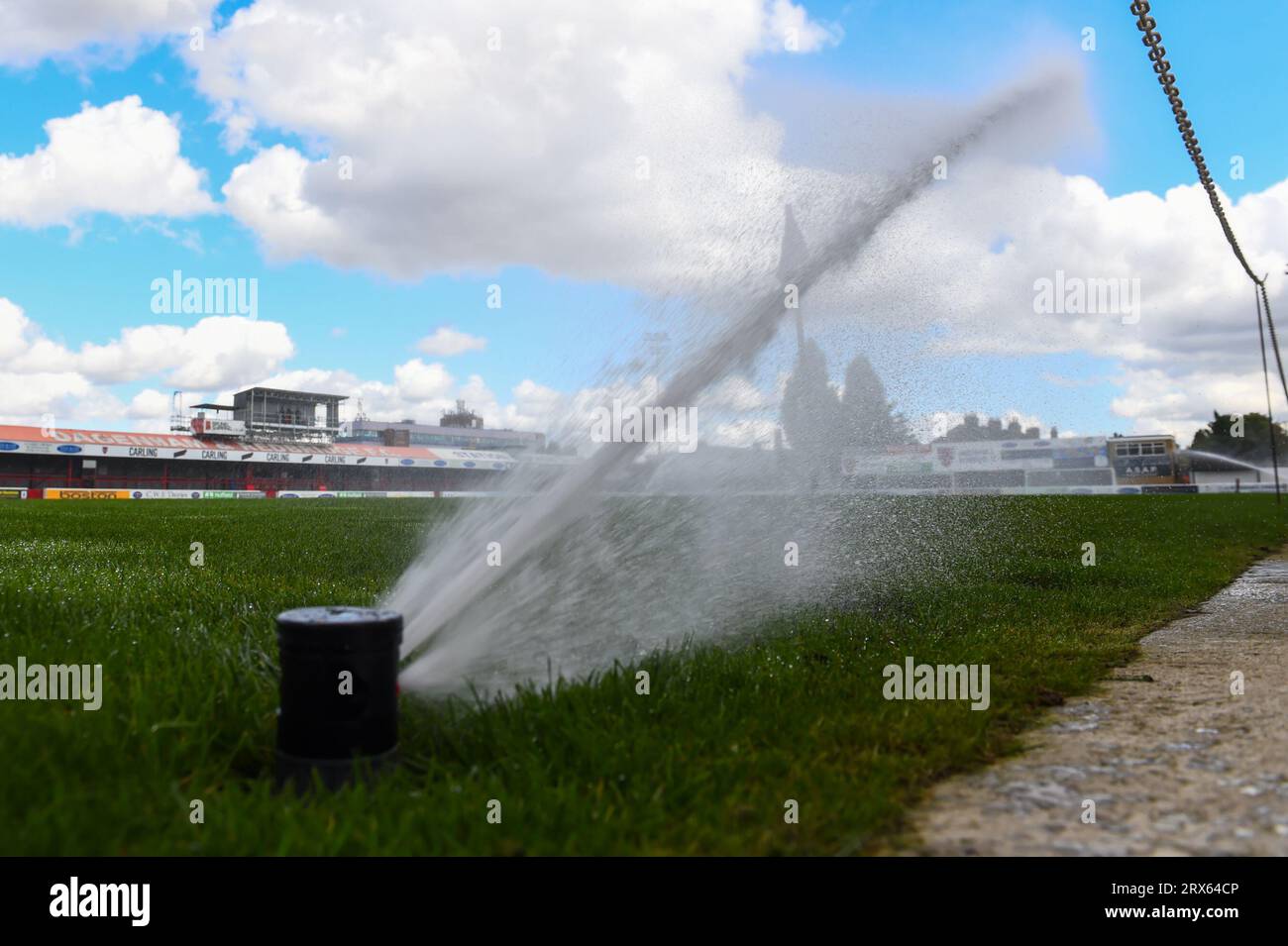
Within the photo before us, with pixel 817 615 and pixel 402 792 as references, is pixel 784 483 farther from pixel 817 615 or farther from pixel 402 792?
pixel 402 792

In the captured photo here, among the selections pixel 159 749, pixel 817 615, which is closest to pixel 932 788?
pixel 159 749

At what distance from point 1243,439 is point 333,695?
134m

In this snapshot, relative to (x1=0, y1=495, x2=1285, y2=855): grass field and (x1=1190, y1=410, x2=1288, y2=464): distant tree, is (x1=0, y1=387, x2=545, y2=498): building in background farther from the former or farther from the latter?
(x1=1190, y1=410, x2=1288, y2=464): distant tree

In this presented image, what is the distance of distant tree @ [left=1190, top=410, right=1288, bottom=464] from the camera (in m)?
106

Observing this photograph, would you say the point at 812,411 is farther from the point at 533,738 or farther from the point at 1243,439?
the point at 1243,439

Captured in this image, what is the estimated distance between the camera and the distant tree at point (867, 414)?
8219 millimetres

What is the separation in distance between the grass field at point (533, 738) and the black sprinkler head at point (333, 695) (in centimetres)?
16

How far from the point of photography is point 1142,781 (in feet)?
11.5

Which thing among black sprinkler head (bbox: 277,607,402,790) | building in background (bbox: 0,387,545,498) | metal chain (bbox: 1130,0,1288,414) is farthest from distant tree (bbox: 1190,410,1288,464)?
black sprinkler head (bbox: 277,607,402,790)

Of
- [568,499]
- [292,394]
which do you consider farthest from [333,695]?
[292,394]

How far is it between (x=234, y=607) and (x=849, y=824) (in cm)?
509

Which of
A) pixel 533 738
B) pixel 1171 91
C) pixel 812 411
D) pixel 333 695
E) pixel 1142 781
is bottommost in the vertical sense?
pixel 1142 781

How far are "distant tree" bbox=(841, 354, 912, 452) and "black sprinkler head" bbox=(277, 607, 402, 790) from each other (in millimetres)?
5720
